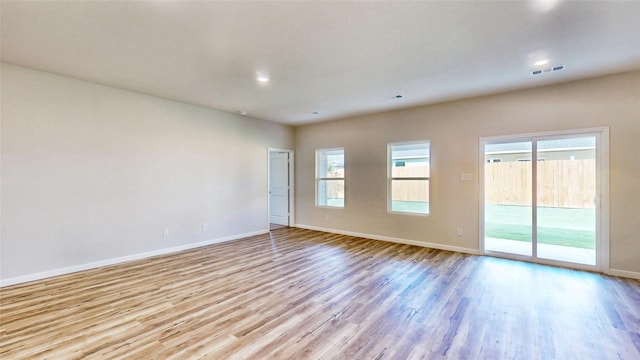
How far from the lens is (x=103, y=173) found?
402 cm

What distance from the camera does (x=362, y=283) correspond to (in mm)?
3395

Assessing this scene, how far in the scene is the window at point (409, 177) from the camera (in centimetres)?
528

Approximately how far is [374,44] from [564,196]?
3682 mm

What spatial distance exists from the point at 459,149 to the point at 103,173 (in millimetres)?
5747

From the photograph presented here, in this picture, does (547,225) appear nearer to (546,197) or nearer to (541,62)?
(546,197)

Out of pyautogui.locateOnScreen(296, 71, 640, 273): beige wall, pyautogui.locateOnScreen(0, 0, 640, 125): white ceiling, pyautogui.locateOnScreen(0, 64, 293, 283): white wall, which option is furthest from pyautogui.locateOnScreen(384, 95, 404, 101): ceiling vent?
pyautogui.locateOnScreen(0, 64, 293, 283): white wall

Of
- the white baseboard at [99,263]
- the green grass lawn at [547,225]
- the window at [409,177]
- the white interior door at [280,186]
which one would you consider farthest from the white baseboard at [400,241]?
the white baseboard at [99,263]

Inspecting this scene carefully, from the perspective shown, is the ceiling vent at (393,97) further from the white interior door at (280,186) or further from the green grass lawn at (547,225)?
the white interior door at (280,186)

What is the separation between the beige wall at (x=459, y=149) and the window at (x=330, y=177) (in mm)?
189

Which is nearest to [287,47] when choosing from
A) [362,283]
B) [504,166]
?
[362,283]

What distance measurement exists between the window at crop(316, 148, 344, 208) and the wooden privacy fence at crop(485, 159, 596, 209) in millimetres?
3034

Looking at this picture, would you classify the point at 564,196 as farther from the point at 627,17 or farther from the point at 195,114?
the point at 195,114

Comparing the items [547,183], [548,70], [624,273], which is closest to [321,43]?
[548,70]

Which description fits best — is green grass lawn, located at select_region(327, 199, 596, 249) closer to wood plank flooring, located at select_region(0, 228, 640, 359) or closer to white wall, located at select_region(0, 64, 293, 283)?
wood plank flooring, located at select_region(0, 228, 640, 359)
